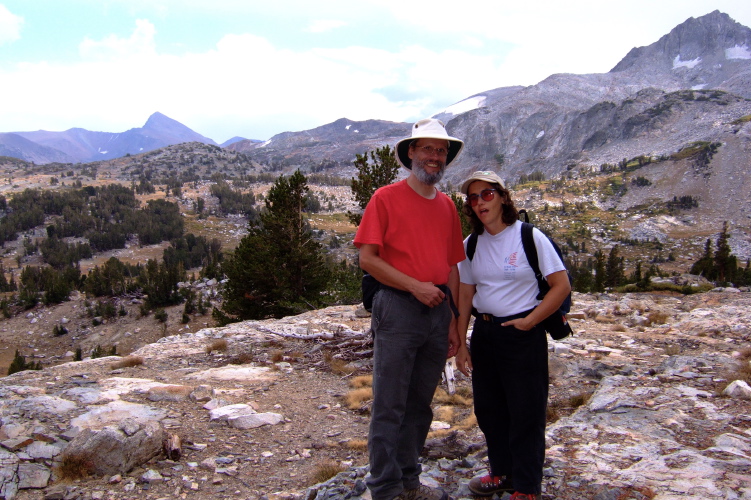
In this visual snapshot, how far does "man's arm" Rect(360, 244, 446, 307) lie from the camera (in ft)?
10.3

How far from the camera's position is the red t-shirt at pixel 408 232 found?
3.20 m

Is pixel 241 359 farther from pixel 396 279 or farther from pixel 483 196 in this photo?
pixel 483 196

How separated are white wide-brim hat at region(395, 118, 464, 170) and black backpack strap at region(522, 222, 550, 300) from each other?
88 cm

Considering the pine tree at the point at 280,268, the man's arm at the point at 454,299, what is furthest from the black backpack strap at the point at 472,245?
the pine tree at the point at 280,268

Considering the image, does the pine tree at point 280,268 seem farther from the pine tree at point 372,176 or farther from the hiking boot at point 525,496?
the hiking boot at point 525,496

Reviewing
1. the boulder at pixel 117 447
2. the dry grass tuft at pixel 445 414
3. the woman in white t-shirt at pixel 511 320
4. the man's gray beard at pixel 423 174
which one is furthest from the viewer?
the dry grass tuft at pixel 445 414

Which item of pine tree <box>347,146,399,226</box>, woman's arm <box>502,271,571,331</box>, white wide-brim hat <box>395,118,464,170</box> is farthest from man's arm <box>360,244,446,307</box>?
pine tree <box>347,146,399,226</box>

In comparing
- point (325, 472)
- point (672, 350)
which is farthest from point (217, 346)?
point (672, 350)

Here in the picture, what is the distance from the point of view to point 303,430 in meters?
5.91

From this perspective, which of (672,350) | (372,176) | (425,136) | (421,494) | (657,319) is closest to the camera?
(425,136)

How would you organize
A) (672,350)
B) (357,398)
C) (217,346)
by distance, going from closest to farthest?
(357,398) < (672,350) < (217,346)

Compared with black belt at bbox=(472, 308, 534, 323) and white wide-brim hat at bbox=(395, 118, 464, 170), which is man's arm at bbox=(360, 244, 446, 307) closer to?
black belt at bbox=(472, 308, 534, 323)

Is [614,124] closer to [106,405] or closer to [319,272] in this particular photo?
[319,272]

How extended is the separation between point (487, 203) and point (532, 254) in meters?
0.50
